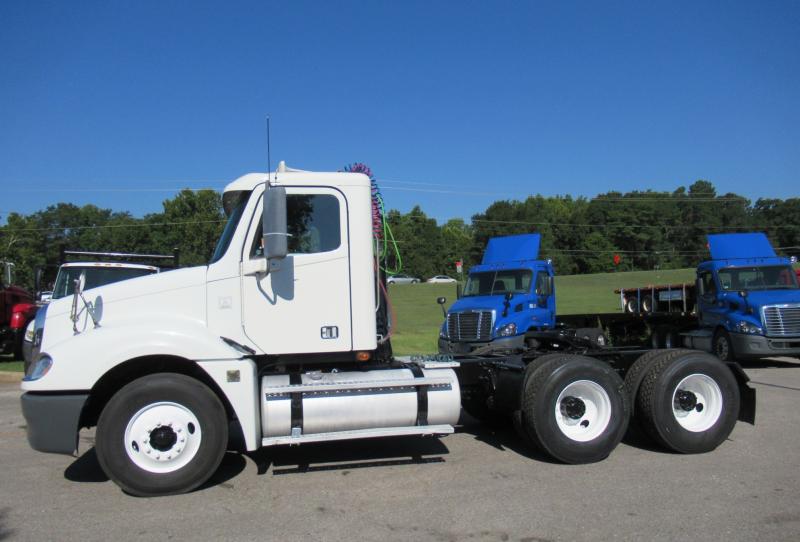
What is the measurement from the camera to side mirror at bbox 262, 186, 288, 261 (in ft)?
17.5

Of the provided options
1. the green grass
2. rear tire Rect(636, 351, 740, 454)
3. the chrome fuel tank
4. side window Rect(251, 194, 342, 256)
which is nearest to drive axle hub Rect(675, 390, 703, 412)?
rear tire Rect(636, 351, 740, 454)

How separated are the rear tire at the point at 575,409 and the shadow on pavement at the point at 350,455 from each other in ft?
3.66

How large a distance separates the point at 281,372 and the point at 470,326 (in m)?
8.58

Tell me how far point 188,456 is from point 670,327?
14.6 meters

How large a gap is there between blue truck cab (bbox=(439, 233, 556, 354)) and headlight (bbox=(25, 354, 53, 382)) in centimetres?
951

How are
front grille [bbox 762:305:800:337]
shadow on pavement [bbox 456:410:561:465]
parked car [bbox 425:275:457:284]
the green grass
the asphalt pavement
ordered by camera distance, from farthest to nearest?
parked car [bbox 425:275:457:284]
the green grass
front grille [bbox 762:305:800:337]
shadow on pavement [bbox 456:410:561:465]
the asphalt pavement

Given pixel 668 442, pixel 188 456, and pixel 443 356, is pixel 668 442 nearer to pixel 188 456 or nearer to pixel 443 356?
pixel 443 356

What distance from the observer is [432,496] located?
17.7 ft

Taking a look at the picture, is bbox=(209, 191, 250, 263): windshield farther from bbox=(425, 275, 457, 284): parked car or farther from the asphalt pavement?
bbox=(425, 275, 457, 284): parked car

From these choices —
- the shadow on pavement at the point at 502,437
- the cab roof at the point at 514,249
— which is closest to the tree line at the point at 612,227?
the cab roof at the point at 514,249

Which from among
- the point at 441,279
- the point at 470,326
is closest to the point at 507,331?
the point at 470,326

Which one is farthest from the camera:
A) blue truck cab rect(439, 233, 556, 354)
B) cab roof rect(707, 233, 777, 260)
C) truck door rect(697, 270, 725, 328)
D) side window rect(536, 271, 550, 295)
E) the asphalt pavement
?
cab roof rect(707, 233, 777, 260)

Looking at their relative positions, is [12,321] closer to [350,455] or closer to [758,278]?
[350,455]

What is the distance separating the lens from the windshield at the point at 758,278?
1468 centimetres
